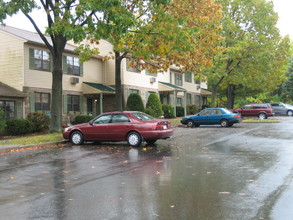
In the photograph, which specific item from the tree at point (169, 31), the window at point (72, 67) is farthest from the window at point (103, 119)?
the window at point (72, 67)

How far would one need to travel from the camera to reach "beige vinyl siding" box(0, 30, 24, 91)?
23047 millimetres

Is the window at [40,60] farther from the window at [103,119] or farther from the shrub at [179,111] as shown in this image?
the shrub at [179,111]

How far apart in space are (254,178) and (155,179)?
218cm

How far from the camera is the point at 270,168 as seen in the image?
839 cm

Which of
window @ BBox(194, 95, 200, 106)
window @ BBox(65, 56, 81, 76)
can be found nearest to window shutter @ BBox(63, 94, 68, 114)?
window @ BBox(65, 56, 81, 76)

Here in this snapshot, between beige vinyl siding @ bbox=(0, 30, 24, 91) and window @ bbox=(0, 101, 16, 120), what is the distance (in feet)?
4.44

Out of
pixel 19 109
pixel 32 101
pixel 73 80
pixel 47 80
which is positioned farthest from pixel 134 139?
pixel 73 80

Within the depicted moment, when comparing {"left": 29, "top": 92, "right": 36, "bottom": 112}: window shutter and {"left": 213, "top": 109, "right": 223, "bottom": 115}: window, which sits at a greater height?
{"left": 29, "top": 92, "right": 36, "bottom": 112}: window shutter

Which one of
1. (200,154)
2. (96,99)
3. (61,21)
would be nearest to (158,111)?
(96,99)

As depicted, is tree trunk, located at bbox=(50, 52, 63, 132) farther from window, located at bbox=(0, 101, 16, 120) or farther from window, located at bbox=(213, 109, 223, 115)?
window, located at bbox=(213, 109, 223, 115)

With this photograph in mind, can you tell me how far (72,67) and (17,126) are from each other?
27.8ft

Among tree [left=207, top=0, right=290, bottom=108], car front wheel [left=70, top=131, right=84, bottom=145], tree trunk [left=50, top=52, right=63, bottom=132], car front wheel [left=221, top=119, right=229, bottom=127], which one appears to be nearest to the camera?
car front wheel [left=70, top=131, right=84, bottom=145]

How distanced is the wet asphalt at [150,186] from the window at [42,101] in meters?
13.2

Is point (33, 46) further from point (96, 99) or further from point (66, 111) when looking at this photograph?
point (96, 99)
